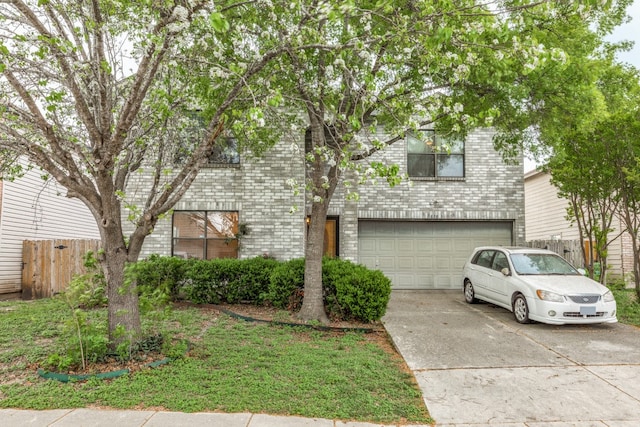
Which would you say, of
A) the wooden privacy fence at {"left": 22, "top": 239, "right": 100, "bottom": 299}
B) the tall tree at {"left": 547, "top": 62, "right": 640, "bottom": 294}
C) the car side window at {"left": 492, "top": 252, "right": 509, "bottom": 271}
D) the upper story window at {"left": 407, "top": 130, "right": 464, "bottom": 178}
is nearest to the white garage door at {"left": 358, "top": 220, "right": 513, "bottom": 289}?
the upper story window at {"left": 407, "top": 130, "right": 464, "bottom": 178}

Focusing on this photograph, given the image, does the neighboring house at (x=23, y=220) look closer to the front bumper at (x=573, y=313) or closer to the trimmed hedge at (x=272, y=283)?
the trimmed hedge at (x=272, y=283)

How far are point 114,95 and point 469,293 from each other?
8.80 m

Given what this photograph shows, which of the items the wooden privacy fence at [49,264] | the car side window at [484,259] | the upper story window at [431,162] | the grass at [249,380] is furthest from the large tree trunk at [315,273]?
the wooden privacy fence at [49,264]

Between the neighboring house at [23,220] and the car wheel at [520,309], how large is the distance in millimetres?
10652

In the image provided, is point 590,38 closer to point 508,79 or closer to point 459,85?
point 508,79

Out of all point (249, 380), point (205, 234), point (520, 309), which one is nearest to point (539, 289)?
point (520, 309)

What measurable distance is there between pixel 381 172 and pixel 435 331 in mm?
3644

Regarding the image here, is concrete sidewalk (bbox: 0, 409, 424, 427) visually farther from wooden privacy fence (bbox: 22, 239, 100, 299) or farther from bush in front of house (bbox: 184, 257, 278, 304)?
wooden privacy fence (bbox: 22, 239, 100, 299)

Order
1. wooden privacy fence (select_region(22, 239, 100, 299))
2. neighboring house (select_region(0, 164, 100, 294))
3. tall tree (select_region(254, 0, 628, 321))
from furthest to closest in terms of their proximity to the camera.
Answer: wooden privacy fence (select_region(22, 239, 100, 299)) < neighboring house (select_region(0, 164, 100, 294)) < tall tree (select_region(254, 0, 628, 321))

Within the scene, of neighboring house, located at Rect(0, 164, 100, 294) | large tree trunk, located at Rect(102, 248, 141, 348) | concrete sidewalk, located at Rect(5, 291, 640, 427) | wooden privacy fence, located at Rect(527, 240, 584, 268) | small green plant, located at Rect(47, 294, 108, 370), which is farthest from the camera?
wooden privacy fence, located at Rect(527, 240, 584, 268)

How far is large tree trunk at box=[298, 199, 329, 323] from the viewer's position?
24.8 feet

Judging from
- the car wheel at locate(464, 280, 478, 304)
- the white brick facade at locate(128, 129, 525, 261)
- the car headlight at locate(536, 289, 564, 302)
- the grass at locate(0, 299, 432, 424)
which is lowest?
the grass at locate(0, 299, 432, 424)

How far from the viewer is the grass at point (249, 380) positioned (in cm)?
405

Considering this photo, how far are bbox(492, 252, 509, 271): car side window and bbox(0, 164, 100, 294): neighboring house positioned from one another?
1048 centimetres
